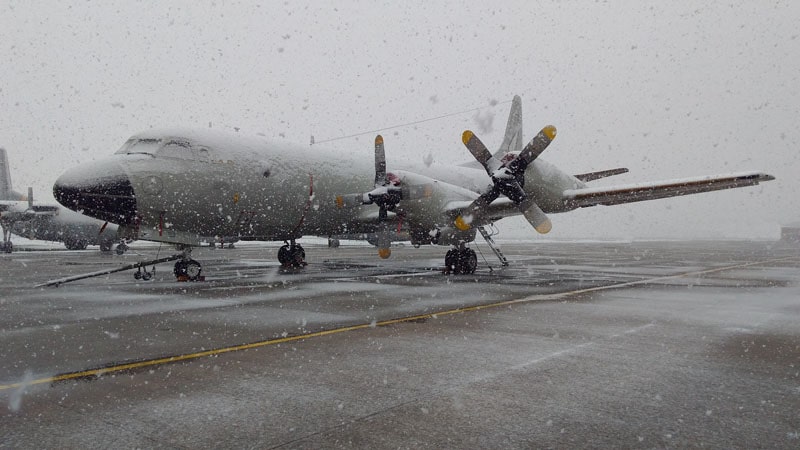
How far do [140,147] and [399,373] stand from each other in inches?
476

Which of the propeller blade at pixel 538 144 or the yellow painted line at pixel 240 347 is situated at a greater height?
the propeller blade at pixel 538 144

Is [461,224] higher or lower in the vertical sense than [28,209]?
lower

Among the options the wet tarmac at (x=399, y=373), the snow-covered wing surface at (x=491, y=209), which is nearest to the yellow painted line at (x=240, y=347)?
the wet tarmac at (x=399, y=373)

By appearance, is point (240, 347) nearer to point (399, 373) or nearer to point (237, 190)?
point (399, 373)

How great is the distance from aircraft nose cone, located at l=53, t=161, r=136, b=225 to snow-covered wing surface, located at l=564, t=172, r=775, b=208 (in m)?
12.9

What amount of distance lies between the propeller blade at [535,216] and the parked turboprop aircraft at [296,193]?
3 cm

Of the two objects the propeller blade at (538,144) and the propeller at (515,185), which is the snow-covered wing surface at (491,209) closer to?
the propeller at (515,185)

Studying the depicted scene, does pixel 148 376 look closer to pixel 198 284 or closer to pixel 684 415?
pixel 684 415

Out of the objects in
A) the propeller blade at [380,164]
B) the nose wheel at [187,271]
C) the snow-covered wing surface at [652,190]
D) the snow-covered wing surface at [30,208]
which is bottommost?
the nose wheel at [187,271]

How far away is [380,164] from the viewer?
16734mm

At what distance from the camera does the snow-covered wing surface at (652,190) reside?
49.5 ft

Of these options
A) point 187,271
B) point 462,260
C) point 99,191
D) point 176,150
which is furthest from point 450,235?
point 99,191

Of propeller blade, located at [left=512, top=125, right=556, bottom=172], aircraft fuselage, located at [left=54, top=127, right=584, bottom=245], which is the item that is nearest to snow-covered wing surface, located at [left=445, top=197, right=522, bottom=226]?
aircraft fuselage, located at [left=54, top=127, right=584, bottom=245]

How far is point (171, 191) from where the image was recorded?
1384 centimetres
